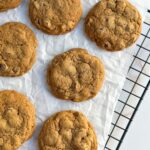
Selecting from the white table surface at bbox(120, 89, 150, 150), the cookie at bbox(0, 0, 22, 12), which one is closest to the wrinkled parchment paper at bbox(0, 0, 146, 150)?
→ the cookie at bbox(0, 0, 22, 12)

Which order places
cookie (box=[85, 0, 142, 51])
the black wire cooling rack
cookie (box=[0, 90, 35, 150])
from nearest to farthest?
cookie (box=[0, 90, 35, 150]) → cookie (box=[85, 0, 142, 51]) → the black wire cooling rack

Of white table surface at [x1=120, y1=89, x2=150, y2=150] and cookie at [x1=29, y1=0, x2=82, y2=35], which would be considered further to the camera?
white table surface at [x1=120, y1=89, x2=150, y2=150]

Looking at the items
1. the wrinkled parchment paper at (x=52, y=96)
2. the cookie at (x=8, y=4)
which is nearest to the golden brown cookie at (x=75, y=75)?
the wrinkled parchment paper at (x=52, y=96)

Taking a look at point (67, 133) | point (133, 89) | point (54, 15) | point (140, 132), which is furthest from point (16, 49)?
point (140, 132)

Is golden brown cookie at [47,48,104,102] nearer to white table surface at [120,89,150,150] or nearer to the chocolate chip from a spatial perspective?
the chocolate chip

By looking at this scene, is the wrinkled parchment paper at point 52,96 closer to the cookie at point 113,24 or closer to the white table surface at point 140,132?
the cookie at point 113,24

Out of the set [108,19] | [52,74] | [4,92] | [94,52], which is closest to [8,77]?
[4,92]

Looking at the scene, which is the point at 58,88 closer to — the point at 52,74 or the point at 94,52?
the point at 52,74
